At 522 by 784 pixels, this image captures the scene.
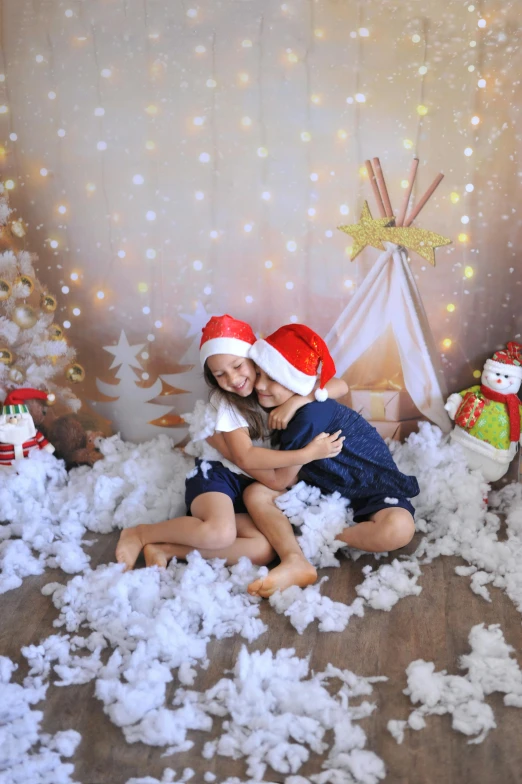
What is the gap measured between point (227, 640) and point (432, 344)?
3.98 feet

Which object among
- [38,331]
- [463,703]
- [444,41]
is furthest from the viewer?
[38,331]

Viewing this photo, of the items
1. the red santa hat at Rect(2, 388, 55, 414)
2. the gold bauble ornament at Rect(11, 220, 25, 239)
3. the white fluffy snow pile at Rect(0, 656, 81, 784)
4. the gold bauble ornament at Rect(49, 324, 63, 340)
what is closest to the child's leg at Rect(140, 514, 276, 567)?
the white fluffy snow pile at Rect(0, 656, 81, 784)

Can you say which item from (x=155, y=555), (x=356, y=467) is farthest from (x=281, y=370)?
(x=155, y=555)

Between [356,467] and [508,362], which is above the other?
[508,362]

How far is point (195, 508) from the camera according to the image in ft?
6.69

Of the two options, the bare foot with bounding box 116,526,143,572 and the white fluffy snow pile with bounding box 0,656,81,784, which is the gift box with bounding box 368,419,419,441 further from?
→ the white fluffy snow pile with bounding box 0,656,81,784

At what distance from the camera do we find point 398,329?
2350mm

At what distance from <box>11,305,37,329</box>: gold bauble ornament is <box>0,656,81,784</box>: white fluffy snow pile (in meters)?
1.28

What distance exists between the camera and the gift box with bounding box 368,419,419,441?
7.91 feet

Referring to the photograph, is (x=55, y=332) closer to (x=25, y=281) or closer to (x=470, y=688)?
(x=25, y=281)

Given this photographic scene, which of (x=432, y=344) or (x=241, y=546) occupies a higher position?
(x=432, y=344)

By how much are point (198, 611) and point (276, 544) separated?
0.34 metres

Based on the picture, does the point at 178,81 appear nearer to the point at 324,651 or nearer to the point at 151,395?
the point at 151,395

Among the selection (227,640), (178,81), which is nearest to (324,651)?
(227,640)
